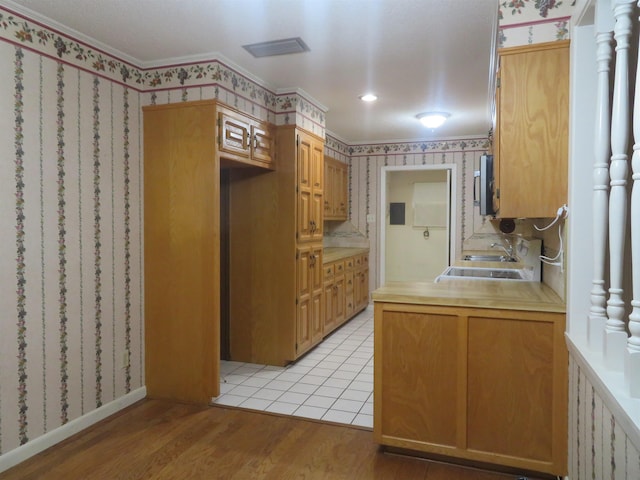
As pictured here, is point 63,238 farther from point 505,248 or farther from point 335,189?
point 505,248

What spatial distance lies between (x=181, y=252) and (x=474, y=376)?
76.9 inches

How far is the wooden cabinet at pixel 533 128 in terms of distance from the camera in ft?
6.57

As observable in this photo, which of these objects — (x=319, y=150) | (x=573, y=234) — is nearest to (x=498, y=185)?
(x=573, y=234)

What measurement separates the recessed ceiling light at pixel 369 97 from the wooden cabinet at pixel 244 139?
0.85 metres

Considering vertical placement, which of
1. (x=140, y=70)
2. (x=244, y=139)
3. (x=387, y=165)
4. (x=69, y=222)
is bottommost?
(x=69, y=222)

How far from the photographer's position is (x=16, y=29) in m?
2.21

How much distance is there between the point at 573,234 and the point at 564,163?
0.35 metres

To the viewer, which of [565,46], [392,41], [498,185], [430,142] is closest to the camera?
[565,46]

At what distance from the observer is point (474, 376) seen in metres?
2.16

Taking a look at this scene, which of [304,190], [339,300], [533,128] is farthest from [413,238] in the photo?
[533,128]

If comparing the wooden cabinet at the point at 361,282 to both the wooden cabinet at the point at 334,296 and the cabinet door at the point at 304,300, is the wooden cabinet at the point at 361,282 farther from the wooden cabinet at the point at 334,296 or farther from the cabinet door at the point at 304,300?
the cabinet door at the point at 304,300

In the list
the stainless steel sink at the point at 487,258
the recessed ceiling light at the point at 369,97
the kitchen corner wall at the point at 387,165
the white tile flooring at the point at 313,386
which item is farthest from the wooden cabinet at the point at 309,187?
the stainless steel sink at the point at 487,258

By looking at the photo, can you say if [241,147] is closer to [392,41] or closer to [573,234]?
[392,41]

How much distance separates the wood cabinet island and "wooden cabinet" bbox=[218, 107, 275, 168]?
4.76ft
